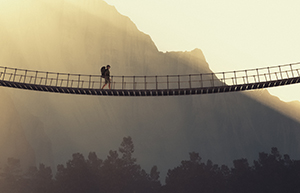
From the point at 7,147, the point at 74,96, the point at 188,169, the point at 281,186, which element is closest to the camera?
the point at 281,186

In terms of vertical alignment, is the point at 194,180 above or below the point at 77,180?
above

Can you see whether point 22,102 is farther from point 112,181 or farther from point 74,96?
point 112,181

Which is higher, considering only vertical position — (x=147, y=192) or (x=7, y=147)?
(x=7, y=147)

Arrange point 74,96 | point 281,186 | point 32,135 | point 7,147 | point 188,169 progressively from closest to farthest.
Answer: point 281,186 → point 188,169 → point 7,147 → point 32,135 → point 74,96

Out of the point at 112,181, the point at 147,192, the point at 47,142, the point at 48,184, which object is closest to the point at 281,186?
the point at 147,192

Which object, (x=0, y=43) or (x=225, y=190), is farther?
(x=0, y=43)

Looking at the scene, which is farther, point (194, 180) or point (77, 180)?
point (194, 180)

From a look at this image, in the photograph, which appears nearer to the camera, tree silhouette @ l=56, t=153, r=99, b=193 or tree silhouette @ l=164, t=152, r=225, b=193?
tree silhouette @ l=56, t=153, r=99, b=193

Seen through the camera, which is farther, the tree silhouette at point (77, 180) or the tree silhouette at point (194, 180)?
the tree silhouette at point (194, 180)

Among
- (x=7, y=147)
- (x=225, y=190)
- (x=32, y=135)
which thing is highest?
(x=32, y=135)

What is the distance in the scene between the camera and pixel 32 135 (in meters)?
180

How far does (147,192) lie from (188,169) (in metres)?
10.7

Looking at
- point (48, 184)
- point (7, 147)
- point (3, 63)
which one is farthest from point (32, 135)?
point (48, 184)

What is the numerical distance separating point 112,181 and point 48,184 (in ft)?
40.5
